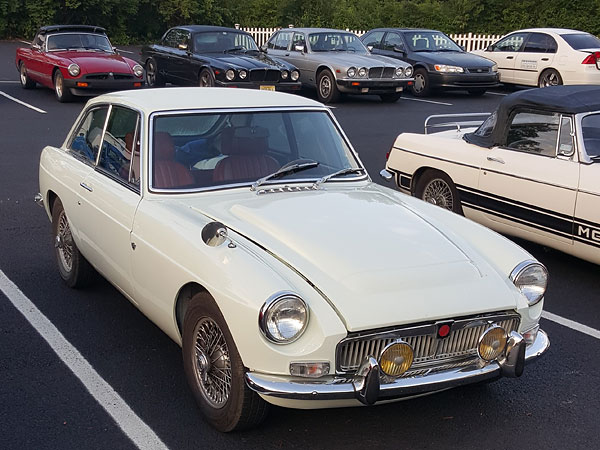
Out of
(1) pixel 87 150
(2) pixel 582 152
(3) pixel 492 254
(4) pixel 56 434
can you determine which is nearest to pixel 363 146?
(2) pixel 582 152

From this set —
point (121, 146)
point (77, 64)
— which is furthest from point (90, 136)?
point (77, 64)

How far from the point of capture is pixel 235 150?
4.92 m

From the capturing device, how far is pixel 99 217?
5051 millimetres

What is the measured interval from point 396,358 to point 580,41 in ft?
52.8

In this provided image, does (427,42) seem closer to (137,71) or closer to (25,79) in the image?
(137,71)

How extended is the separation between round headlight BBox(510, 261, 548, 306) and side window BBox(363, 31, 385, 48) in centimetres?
1619

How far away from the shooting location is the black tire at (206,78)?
51.1 feet

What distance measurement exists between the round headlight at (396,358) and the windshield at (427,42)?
53.3ft

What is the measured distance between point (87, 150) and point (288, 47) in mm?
13382

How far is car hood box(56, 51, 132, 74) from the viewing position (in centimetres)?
1550

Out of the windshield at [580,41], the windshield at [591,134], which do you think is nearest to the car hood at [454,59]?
the windshield at [580,41]

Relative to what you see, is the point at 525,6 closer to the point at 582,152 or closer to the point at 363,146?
the point at 363,146

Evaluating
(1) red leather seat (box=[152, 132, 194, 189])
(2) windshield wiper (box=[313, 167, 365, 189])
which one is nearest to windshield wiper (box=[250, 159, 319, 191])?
(2) windshield wiper (box=[313, 167, 365, 189])

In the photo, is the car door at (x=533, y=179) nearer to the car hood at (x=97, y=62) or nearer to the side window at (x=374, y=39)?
the car hood at (x=97, y=62)
